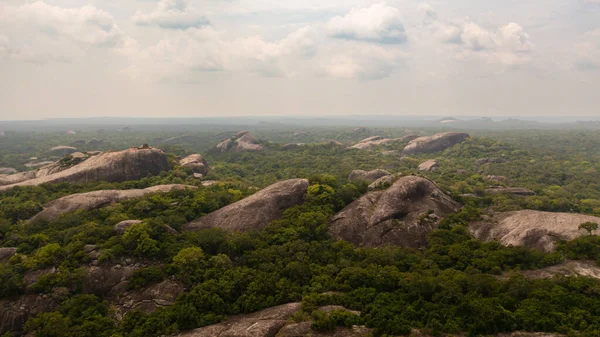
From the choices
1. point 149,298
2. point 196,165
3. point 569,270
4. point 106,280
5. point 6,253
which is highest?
point 196,165

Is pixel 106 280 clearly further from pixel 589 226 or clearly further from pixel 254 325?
pixel 589 226

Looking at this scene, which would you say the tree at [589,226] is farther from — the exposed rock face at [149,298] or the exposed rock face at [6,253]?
the exposed rock face at [6,253]

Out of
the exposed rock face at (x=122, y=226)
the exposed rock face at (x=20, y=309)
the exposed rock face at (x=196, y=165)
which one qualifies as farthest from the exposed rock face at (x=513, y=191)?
the exposed rock face at (x=20, y=309)

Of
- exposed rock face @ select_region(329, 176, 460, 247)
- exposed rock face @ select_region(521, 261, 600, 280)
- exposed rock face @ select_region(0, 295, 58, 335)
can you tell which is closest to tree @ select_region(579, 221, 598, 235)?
exposed rock face @ select_region(521, 261, 600, 280)

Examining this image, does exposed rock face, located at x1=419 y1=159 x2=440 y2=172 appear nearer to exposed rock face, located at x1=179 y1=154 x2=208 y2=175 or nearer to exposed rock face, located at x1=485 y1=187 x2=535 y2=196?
exposed rock face, located at x1=485 y1=187 x2=535 y2=196

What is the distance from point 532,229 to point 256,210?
2338 centimetres

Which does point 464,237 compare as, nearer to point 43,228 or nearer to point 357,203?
point 357,203

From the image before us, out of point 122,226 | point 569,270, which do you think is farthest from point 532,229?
point 122,226

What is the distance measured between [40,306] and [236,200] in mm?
19081

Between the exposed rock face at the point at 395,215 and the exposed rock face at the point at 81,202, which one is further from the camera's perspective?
the exposed rock face at the point at 81,202

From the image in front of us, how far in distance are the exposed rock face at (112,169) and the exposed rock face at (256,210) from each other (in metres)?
21.9

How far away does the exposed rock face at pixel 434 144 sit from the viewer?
10438 centimetres

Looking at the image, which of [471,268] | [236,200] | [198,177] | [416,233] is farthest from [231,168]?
[471,268]

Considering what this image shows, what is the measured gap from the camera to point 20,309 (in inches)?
757
